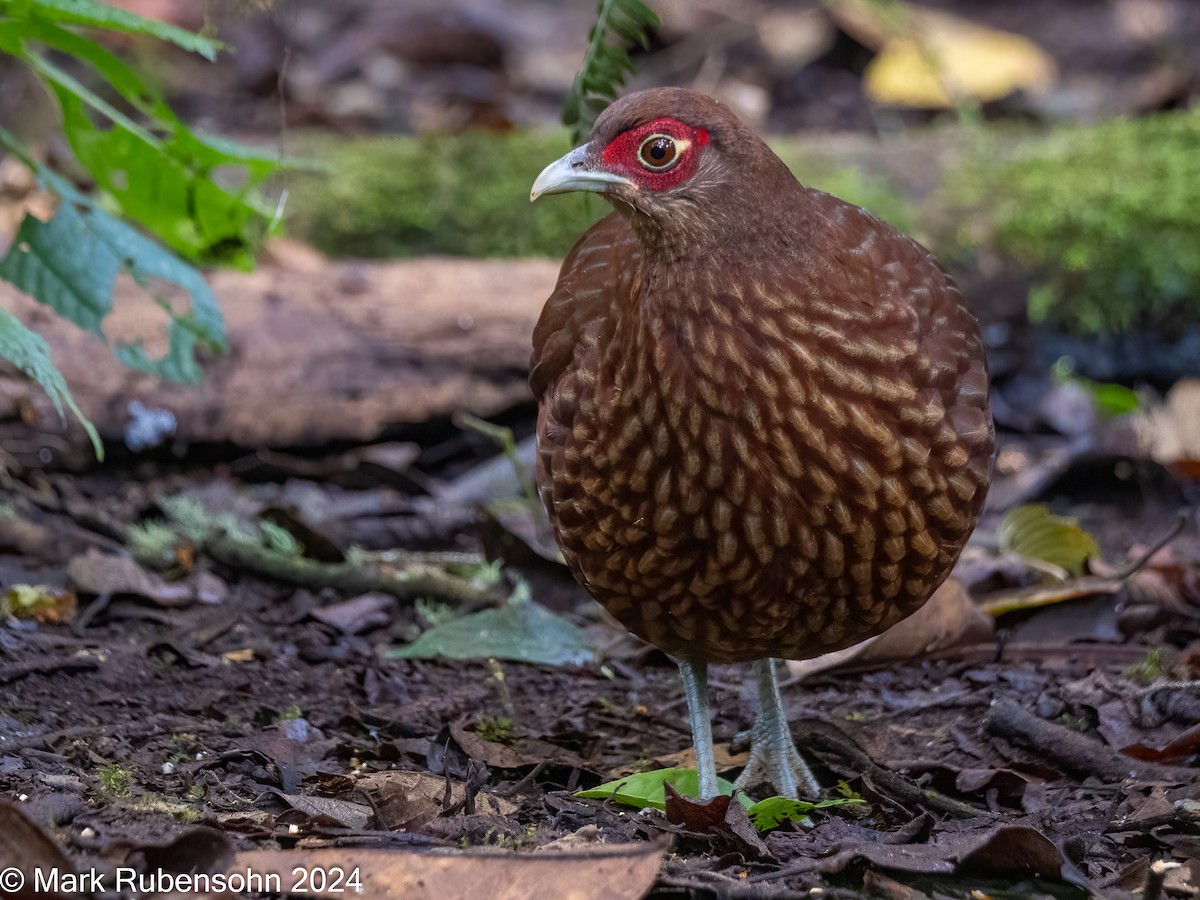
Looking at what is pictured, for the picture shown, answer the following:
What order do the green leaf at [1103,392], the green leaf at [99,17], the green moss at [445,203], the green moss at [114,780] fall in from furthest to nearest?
the green moss at [445,203], the green leaf at [1103,392], the green leaf at [99,17], the green moss at [114,780]

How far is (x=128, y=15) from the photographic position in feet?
10.3

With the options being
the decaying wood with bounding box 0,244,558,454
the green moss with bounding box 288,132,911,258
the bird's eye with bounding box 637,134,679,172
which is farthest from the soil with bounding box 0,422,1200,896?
the green moss with bounding box 288,132,911,258

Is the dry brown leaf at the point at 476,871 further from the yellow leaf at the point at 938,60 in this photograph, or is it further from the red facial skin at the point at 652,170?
the yellow leaf at the point at 938,60

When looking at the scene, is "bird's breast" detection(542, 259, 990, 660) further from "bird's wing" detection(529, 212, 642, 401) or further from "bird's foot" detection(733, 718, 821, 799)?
"bird's foot" detection(733, 718, 821, 799)

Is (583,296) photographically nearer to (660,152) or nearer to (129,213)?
(660,152)

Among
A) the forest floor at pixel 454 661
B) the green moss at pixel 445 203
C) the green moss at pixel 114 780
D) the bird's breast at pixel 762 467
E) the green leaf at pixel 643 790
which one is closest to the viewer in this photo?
the forest floor at pixel 454 661

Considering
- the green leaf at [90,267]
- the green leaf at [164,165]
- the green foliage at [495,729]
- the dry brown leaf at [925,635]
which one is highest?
the green leaf at [164,165]

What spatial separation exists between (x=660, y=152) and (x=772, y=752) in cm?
152

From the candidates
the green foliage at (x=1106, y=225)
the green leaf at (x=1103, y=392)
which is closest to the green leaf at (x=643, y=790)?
the green leaf at (x=1103, y=392)

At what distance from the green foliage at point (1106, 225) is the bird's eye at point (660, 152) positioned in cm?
352

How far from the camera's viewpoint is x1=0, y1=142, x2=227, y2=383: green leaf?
3.85m

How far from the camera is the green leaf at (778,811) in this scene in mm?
2859

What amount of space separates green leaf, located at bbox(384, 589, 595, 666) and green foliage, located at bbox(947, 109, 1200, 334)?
2929 mm

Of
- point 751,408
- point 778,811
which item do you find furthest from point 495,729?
point 751,408
